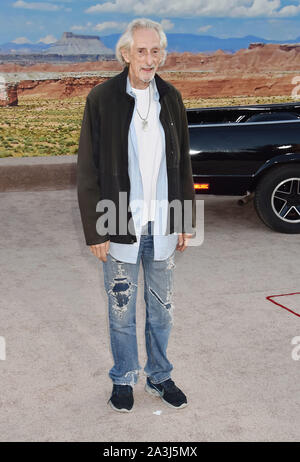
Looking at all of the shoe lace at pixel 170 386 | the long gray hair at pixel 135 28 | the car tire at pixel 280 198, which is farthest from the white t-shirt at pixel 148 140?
the car tire at pixel 280 198

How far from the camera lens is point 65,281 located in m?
5.49

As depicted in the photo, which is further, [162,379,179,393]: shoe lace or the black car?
the black car

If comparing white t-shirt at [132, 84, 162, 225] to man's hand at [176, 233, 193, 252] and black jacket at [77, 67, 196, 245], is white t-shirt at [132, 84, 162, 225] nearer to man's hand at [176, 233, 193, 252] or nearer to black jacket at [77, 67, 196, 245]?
black jacket at [77, 67, 196, 245]

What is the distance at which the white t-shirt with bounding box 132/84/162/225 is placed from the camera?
2.96 meters

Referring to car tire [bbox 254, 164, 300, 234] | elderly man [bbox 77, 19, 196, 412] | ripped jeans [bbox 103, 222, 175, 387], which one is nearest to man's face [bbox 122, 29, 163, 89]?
elderly man [bbox 77, 19, 196, 412]

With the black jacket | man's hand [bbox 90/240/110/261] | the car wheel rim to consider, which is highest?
the black jacket

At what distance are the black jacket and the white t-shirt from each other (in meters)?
0.04

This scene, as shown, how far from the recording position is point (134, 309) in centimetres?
325

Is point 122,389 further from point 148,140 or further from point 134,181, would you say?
point 148,140

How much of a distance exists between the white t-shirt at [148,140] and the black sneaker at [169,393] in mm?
1071

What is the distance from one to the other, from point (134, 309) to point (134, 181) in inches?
27.5

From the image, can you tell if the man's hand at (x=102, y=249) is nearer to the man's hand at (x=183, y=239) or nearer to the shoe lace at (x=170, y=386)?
the man's hand at (x=183, y=239)

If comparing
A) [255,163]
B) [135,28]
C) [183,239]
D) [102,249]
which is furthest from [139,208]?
[255,163]
